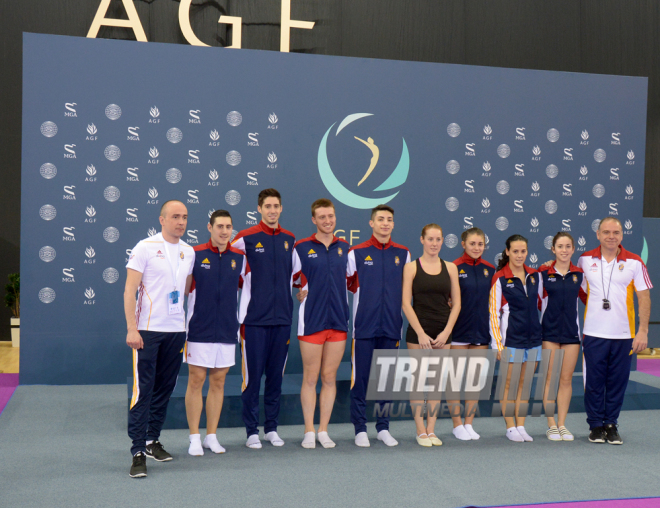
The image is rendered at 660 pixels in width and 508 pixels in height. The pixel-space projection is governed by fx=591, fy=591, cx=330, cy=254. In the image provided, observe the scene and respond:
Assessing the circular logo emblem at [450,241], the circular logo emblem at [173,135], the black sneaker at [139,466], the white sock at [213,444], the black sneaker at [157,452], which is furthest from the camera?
the circular logo emblem at [450,241]

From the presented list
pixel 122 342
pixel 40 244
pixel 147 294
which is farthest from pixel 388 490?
pixel 40 244

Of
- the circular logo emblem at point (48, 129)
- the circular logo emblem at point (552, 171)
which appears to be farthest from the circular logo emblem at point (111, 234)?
the circular logo emblem at point (552, 171)

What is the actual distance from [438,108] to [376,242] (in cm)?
255

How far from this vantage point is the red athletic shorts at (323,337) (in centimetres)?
354

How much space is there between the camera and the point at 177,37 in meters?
7.12

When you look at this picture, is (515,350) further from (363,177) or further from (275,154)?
(275,154)

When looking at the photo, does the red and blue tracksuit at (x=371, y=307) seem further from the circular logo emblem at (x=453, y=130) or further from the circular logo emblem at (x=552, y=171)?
the circular logo emblem at (x=552, y=171)

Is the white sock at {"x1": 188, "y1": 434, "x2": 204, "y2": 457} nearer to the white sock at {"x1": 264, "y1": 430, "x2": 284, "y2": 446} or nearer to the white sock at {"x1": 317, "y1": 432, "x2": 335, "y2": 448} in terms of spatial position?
the white sock at {"x1": 264, "y1": 430, "x2": 284, "y2": 446}

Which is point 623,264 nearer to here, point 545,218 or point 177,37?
point 545,218

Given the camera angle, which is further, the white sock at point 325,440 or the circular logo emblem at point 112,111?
the circular logo emblem at point 112,111

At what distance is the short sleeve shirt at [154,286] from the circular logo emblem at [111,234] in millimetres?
2100

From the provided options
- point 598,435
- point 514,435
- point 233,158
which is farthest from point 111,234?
point 598,435

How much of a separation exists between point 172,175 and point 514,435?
11.3 ft

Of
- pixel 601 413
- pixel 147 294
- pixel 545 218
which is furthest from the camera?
pixel 545 218
